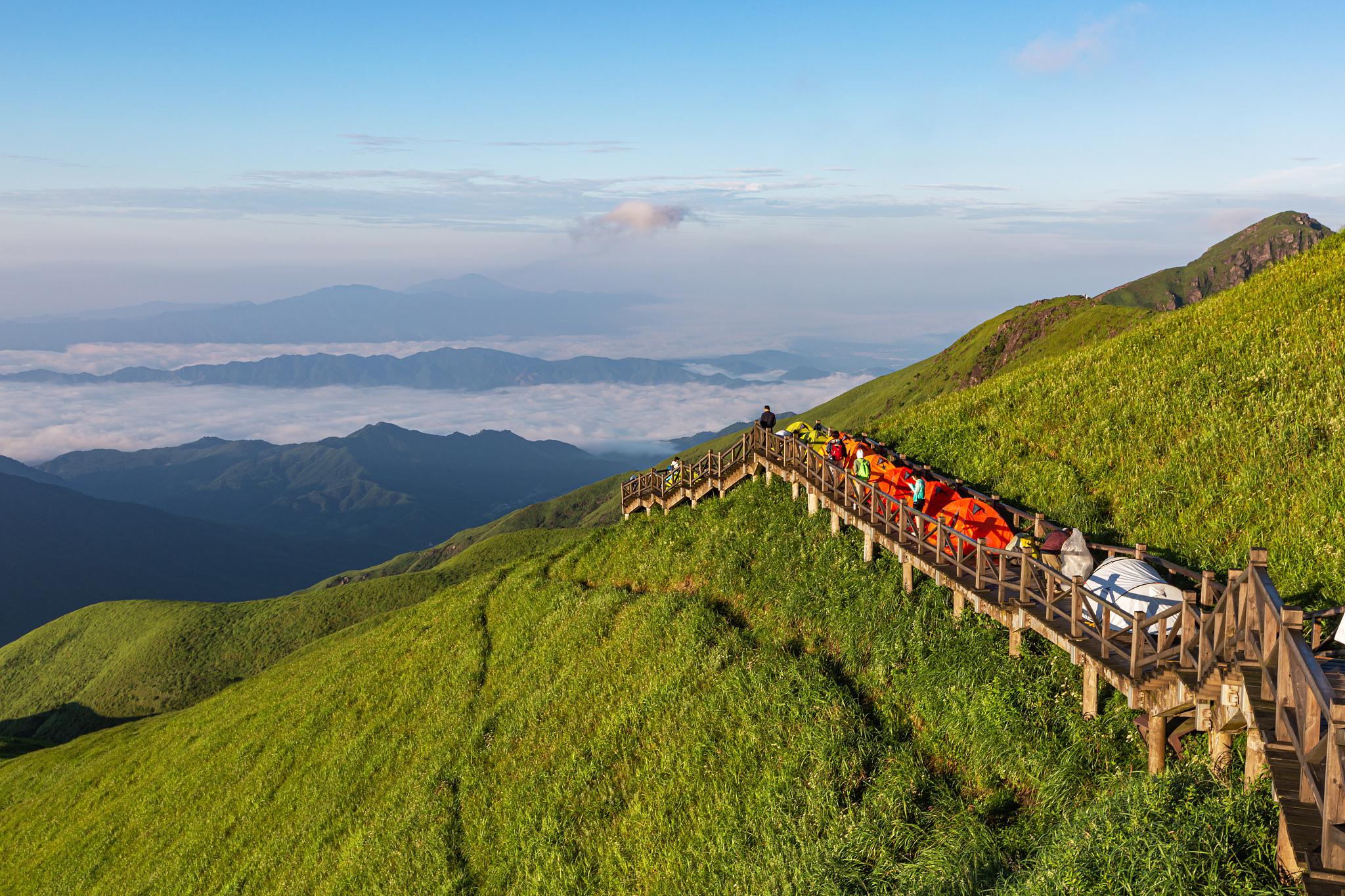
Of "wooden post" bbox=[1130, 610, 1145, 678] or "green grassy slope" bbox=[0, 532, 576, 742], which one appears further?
"green grassy slope" bbox=[0, 532, 576, 742]

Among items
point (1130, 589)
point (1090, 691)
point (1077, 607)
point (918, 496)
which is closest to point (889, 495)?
point (918, 496)

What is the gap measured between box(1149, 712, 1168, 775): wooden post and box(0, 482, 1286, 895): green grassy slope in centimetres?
30

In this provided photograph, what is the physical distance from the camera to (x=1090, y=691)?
1368cm

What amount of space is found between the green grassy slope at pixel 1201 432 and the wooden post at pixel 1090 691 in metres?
5.33

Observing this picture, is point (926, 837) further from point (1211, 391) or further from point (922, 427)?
point (922, 427)

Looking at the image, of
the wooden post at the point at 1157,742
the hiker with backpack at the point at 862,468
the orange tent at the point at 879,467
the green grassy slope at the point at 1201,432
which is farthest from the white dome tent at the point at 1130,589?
the orange tent at the point at 879,467

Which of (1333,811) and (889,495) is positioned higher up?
(1333,811)

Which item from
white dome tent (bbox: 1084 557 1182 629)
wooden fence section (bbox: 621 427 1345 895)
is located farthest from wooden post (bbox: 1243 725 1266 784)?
white dome tent (bbox: 1084 557 1182 629)

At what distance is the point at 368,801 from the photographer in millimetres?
25719

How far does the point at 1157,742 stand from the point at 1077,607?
8.08ft

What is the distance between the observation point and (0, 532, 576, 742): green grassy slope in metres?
115

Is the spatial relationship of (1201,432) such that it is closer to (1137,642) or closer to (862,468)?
(862,468)

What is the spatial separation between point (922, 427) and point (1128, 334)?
10419mm

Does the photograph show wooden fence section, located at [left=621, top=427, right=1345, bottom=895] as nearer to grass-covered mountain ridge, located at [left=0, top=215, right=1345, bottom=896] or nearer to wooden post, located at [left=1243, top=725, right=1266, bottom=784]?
wooden post, located at [left=1243, top=725, right=1266, bottom=784]
